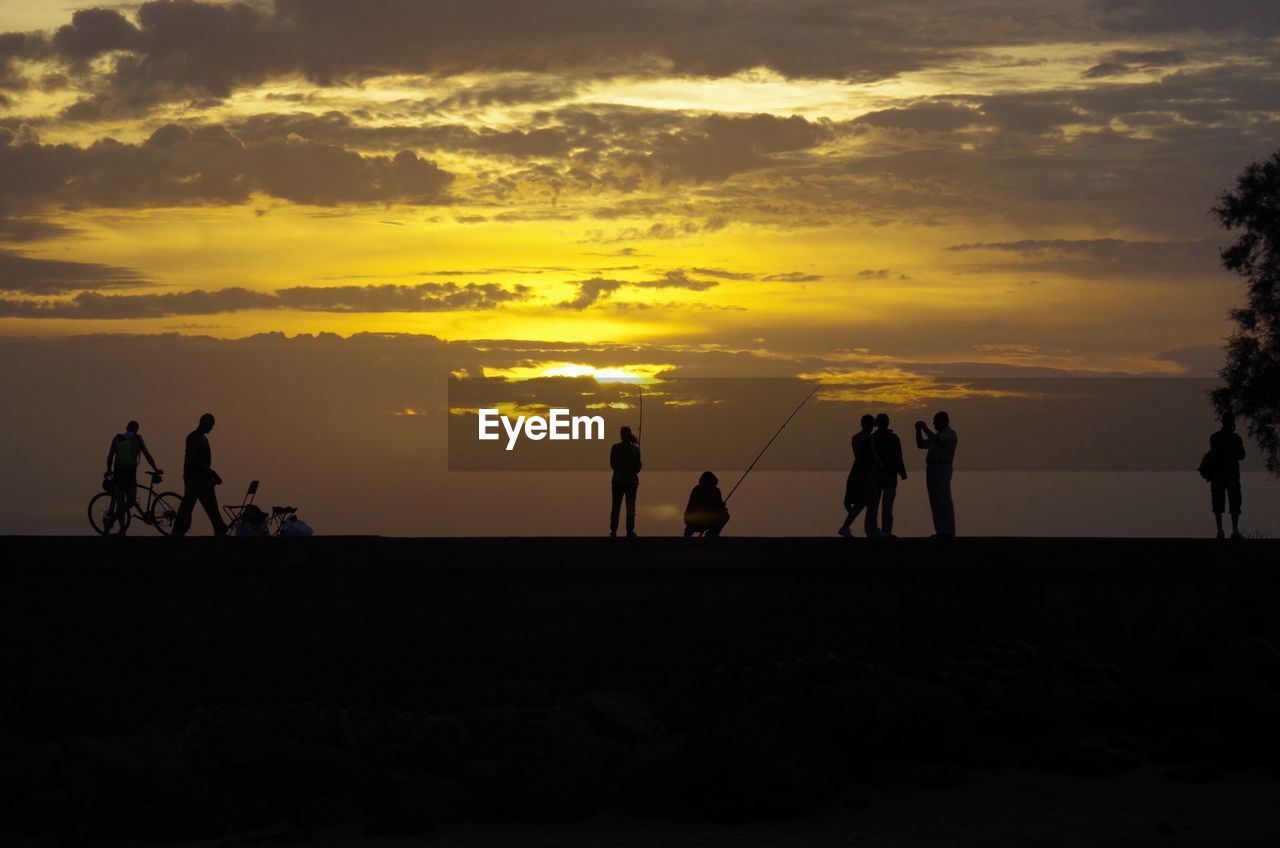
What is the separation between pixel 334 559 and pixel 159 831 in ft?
18.7

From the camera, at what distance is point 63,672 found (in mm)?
20547

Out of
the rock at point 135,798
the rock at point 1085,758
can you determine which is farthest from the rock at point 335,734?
the rock at point 1085,758

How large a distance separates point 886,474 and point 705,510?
8.42 ft

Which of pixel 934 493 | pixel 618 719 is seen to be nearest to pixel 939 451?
pixel 934 493

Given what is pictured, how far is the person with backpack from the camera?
22.4m

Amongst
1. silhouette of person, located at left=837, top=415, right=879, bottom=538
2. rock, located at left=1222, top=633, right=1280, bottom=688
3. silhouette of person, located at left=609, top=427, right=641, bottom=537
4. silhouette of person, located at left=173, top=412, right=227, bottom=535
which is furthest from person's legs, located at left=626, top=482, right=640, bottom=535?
rock, located at left=1222, top=633, right=1280, bottom=688

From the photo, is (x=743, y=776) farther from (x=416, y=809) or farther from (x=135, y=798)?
(x=135, y=798)

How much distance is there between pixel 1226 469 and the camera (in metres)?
22.4

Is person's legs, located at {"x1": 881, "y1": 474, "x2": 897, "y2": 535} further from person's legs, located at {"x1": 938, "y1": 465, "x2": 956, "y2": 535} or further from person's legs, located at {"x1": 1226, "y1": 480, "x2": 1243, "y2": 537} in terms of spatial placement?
person's legs, located at {"x1": 1226, "y1": 480, "x2": 1243, "y2": 537}

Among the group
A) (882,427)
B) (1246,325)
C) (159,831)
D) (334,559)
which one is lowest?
(159,831)

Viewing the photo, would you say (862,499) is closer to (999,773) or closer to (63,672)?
(999,773)

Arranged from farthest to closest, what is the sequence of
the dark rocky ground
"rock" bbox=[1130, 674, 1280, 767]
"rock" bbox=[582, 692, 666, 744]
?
"rock" bbox=[582, 692, 666, 744], "rock" bbox=[1130, 674, 1280, 767], the dark rocky ground

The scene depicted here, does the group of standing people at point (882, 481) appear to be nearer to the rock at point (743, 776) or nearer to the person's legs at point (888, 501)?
the person's legs at point (888, 501)

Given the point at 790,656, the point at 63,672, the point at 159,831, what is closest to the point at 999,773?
the point at 790,656
